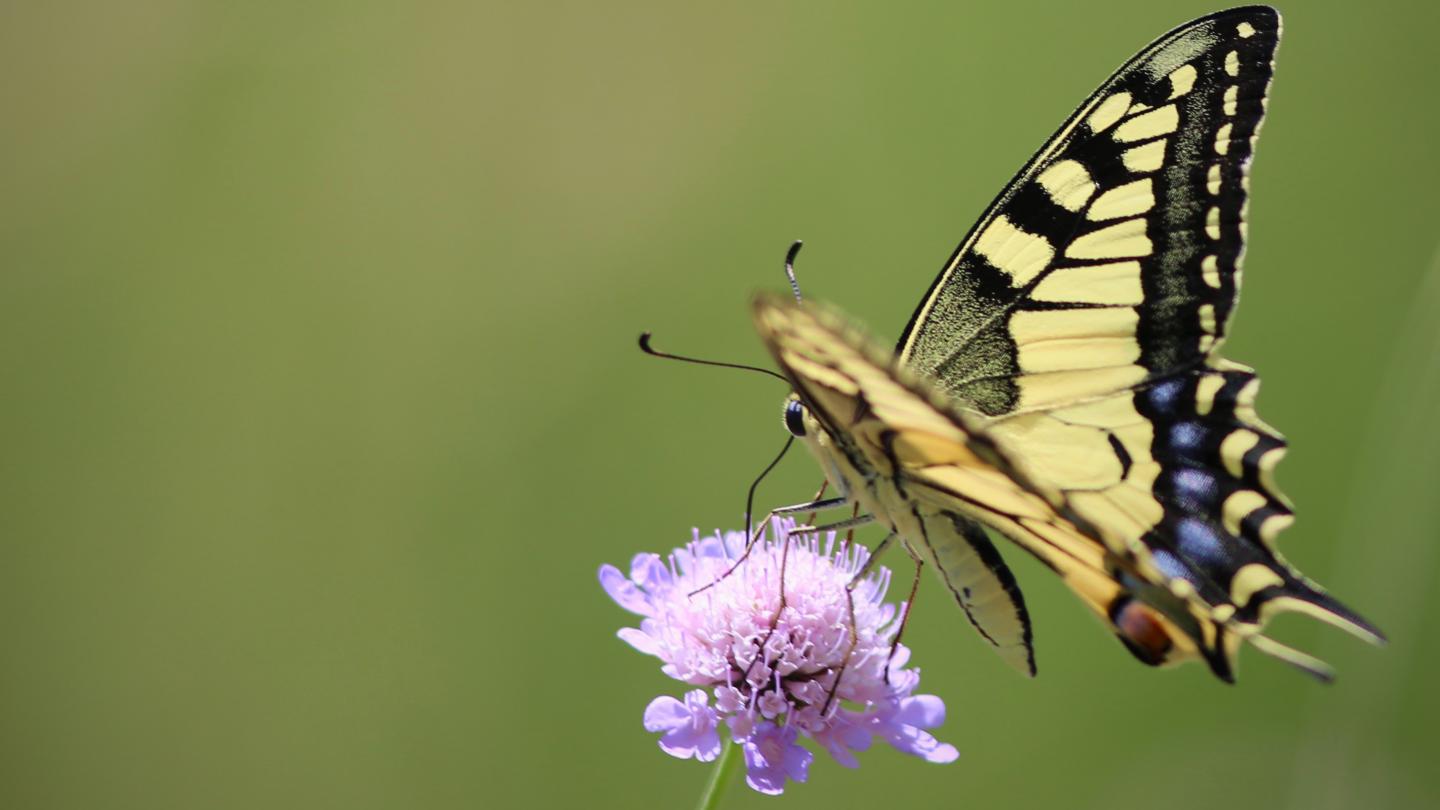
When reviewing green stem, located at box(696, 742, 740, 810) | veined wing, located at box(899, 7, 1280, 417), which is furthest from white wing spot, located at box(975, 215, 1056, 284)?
green stem, located at box(696, 742, 740, 810)

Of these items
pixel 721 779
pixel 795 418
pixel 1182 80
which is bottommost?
pixel 721 779

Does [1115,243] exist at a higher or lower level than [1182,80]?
lower

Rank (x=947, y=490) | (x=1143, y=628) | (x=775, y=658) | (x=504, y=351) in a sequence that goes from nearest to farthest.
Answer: (x=1143, y=628) < (x=947, y=490) < (x=775, y=658) < (x=504, y=351)

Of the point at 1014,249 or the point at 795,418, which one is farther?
the point at 1014,249

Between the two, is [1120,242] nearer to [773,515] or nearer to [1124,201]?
[1124,201]

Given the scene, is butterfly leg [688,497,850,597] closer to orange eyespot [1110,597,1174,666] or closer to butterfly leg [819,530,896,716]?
butterfly leg [819,530,896,716]

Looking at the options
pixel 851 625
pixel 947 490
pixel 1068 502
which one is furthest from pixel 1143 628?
pixel 851 625

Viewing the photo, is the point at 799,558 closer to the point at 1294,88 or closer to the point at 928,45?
the point at 928,45

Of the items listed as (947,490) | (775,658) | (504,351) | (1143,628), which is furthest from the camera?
(504,351)

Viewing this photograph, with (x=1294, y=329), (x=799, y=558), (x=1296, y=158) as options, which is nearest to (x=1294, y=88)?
(x=1296, y=158)
